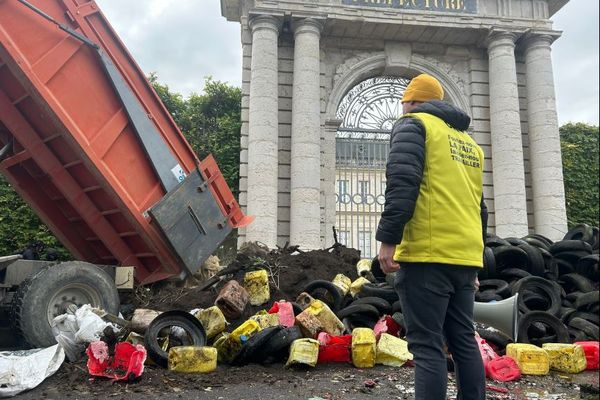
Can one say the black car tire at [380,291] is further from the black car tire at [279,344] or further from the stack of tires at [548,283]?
the black car tire at [279,344]

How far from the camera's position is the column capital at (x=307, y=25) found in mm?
11375

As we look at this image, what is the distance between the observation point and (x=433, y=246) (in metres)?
2.43

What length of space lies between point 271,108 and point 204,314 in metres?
7.03

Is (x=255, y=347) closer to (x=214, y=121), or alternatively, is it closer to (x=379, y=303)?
(x=379, y=303)

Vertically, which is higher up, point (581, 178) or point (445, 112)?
point (581, 178)

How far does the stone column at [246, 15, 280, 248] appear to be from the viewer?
10.4 metres

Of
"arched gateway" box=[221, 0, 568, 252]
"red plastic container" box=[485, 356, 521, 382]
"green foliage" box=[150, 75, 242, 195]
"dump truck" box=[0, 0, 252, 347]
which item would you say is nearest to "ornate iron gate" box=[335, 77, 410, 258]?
"arched gateway" box=[221, 0, 568, 252]

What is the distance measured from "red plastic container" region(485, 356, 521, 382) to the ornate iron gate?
813 cm

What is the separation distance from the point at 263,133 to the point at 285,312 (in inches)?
250

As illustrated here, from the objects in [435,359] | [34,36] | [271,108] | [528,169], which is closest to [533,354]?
[435,359]

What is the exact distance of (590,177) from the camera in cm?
1648

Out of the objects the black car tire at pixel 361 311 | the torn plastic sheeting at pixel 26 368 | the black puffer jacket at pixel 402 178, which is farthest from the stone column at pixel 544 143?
the torn plastic sheeting at pixel 26 368

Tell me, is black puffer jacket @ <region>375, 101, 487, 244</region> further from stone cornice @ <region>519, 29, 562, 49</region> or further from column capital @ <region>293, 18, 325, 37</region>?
stone cornice @ <region>519, 29, 562, 49</region>

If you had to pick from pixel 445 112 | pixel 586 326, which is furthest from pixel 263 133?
pixel 445 112
